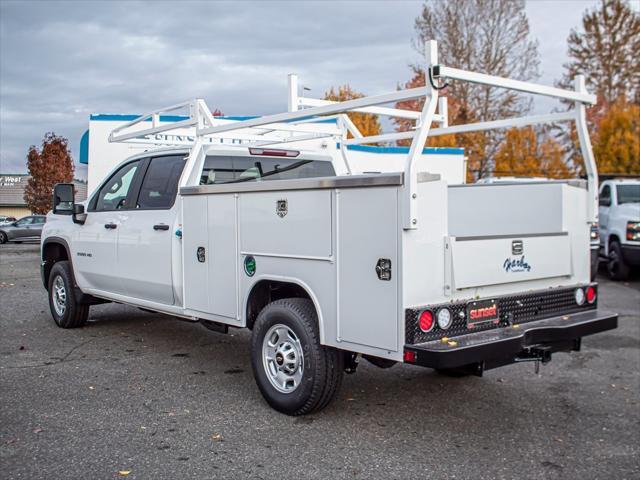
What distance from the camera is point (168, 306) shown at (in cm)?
646

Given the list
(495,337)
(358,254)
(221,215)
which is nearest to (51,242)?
(221,215)

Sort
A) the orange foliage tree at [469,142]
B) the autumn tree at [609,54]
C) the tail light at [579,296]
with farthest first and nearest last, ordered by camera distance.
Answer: the autumn tree at [609,54]
the orange foliage tree at [469,142]
the tail light at [579,296]

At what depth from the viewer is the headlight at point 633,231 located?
14023mm

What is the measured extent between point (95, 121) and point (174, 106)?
1257 cm

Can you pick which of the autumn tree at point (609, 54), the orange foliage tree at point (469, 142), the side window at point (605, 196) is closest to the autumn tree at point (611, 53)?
the autumn tree at point (609, 54)

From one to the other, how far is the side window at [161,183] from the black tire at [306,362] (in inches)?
72.0

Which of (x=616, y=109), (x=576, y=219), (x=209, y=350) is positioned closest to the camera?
(x=576, y=219)

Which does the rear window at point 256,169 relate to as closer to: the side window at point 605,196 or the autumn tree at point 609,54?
the side window at point 605,196

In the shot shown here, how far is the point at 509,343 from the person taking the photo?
4602 millimetres

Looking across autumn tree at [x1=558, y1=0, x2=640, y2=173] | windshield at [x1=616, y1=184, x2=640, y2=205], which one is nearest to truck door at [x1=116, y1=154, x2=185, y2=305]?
windshield at [x1=616, y1=184, x2=640, y2=205]

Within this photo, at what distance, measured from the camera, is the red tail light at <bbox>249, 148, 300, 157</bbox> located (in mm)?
6713

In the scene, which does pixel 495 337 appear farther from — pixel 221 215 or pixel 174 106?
pixel 174 106

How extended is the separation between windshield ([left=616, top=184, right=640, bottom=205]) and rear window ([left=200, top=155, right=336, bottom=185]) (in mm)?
10741

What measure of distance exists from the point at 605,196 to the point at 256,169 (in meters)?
11.9
